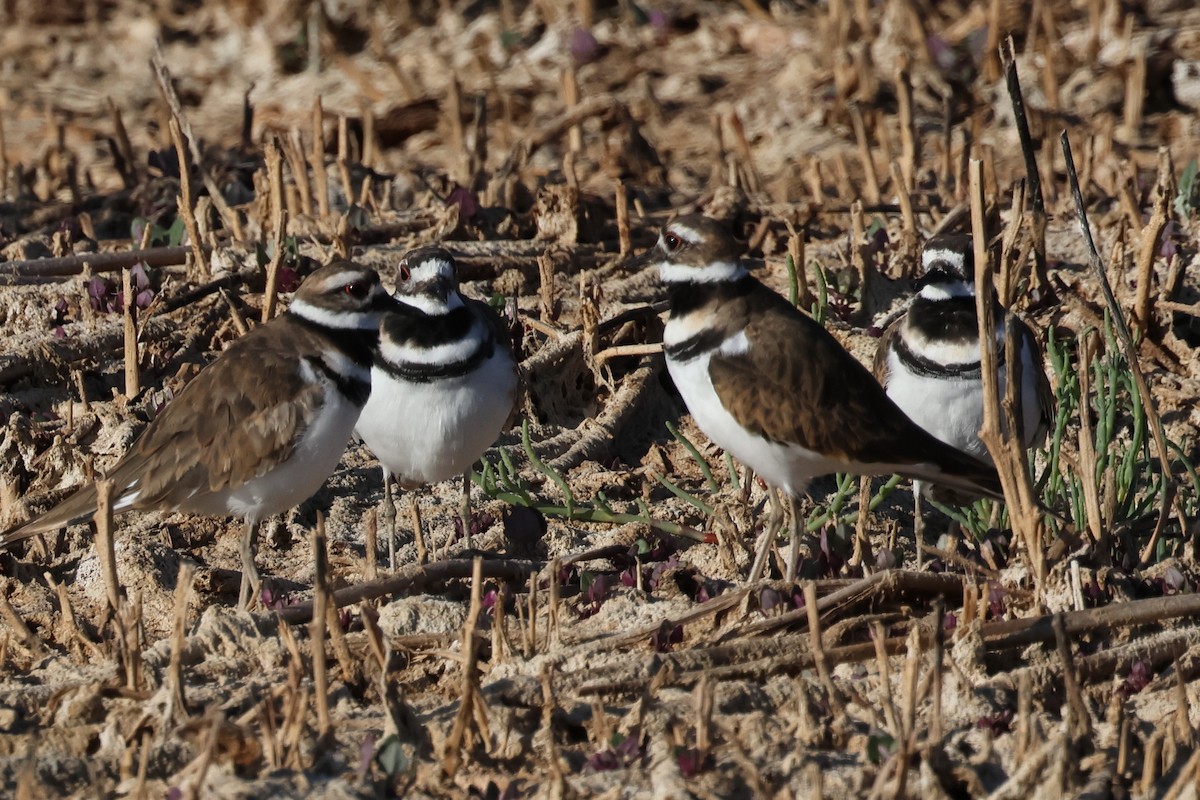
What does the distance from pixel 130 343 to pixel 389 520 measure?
1.20 metres

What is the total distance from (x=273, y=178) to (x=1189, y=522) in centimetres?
343

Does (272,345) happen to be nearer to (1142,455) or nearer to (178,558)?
(178,558)

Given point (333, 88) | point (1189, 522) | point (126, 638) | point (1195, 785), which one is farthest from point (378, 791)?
point (333, 88)

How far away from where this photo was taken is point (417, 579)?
15.2 feet

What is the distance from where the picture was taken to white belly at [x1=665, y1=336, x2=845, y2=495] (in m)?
4.66

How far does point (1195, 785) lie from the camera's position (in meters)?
3.48

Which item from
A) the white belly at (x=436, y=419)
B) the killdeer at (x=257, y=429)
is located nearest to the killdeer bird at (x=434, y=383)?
the white belly at (x=436, y=419)

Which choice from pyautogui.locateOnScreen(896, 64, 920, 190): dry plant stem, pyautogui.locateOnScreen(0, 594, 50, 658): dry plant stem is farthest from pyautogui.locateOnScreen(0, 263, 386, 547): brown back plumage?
pyautogui.locateOnScreen(896, 64, 920, 190): dry plant stem

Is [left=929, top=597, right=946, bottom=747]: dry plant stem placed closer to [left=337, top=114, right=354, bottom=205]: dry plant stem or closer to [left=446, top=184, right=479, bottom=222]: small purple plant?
[left=446, top=184, right=479, bottom=222]: small purple plant

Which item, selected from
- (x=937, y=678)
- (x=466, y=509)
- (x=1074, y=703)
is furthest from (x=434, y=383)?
(x=1074, y=703)

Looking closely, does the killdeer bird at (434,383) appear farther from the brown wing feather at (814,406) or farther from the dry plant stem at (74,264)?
the dry plant stem at (74,264)

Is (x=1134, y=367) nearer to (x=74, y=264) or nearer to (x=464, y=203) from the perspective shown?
(x=464, y=203)

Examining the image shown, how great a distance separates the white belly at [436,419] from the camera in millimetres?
5020

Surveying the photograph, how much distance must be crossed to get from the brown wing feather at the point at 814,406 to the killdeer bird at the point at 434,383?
76cm
